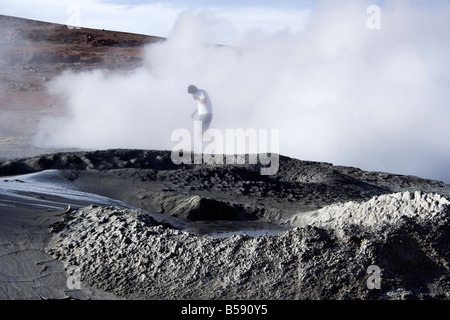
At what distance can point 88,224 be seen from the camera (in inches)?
174

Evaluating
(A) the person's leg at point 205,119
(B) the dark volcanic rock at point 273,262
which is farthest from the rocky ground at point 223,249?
(A) the person's leg at point 205,119

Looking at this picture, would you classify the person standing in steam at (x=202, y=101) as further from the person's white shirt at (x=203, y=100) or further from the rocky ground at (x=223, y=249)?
the rocky ground at (x=223, y=249)

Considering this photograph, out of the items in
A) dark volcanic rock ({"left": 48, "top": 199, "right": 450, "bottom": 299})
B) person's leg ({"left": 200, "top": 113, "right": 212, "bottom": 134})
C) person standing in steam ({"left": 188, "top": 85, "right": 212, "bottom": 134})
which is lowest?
→ dark volcanic rock ({"left": 48, "top": 199, "right": 450, "bottom": 299})

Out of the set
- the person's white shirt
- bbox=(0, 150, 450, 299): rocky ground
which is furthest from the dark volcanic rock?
the person's white shirt

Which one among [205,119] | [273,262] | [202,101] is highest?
[202,101]

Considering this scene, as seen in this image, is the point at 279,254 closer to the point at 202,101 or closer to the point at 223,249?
the point at 223,249

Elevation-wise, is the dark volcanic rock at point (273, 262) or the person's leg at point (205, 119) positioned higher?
the person's leg at point (205, 119)

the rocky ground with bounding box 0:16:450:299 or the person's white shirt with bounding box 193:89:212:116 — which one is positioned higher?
the person's white shirt with bounding box 193:89:212:116

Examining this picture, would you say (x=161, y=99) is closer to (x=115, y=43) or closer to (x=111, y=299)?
(x=115, y=43)

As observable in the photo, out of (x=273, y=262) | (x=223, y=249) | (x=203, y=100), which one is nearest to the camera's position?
(x=273, y=262)

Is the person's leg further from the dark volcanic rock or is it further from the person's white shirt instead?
the dark volcanic rock

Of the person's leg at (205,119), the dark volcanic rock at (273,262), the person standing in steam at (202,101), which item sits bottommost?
the dark volcanic rock at (273,262)

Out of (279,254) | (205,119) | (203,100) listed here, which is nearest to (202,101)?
(203,100)

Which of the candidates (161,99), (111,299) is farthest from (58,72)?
(111,299)
